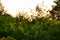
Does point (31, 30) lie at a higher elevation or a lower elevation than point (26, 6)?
lower

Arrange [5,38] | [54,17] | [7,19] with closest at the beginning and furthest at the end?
[5,38]
[7,19]
[54,17]

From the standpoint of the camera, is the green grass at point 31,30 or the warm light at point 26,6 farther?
the warm light at point 26,6

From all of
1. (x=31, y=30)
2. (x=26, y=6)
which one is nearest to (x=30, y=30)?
(x=31, y=30)

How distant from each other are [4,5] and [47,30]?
286 cm

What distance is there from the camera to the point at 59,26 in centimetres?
632

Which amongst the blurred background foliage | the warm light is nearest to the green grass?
the blurred background foliage

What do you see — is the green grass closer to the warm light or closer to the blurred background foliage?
the blurred background foliage

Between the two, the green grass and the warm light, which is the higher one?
the warm light

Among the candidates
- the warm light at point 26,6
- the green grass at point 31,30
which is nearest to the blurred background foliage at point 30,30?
the green grass at point 31,30

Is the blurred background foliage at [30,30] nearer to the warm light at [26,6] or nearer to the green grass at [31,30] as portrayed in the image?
the green grass at [31,30]

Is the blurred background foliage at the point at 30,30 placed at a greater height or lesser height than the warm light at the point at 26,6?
lesser

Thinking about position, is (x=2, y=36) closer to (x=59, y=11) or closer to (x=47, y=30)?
(x=47, y=30)

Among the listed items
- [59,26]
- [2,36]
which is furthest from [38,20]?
[2,36]

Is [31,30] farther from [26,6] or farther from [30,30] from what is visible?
[26,6]
